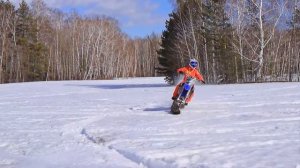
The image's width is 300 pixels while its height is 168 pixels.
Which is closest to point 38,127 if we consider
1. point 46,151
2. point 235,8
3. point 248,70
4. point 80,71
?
point 46,151

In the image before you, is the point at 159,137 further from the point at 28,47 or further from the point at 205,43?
the point at 28,47

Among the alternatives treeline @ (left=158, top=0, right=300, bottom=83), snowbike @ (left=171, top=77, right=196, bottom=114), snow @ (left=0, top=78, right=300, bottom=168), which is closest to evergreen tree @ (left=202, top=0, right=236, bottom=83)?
treeline @ (left=158, top=0, right=300, bottom=83)

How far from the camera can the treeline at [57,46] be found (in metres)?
63.1

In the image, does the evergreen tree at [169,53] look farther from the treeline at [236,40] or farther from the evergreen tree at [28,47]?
the evergreen tree at [28,47]

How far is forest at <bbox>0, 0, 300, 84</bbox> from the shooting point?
3469 cm

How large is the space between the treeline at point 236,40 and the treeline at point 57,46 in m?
28.5

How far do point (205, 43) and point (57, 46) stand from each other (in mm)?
38834

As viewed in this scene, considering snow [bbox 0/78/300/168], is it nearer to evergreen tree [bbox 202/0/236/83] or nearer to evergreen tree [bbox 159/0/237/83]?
evergreen tree [bbox 202/0/236/83]

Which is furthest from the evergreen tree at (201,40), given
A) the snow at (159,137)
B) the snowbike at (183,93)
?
the snowbike at (183,93)

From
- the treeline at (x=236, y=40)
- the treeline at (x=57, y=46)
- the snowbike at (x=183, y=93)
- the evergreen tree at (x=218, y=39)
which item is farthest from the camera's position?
the treeline at (x=57, y=46)

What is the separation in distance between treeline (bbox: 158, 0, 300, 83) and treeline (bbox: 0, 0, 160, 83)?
93.6 ft

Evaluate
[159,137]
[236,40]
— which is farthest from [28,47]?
[159,137]

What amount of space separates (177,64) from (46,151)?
32460 millimetres

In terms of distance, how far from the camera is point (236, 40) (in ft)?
118
